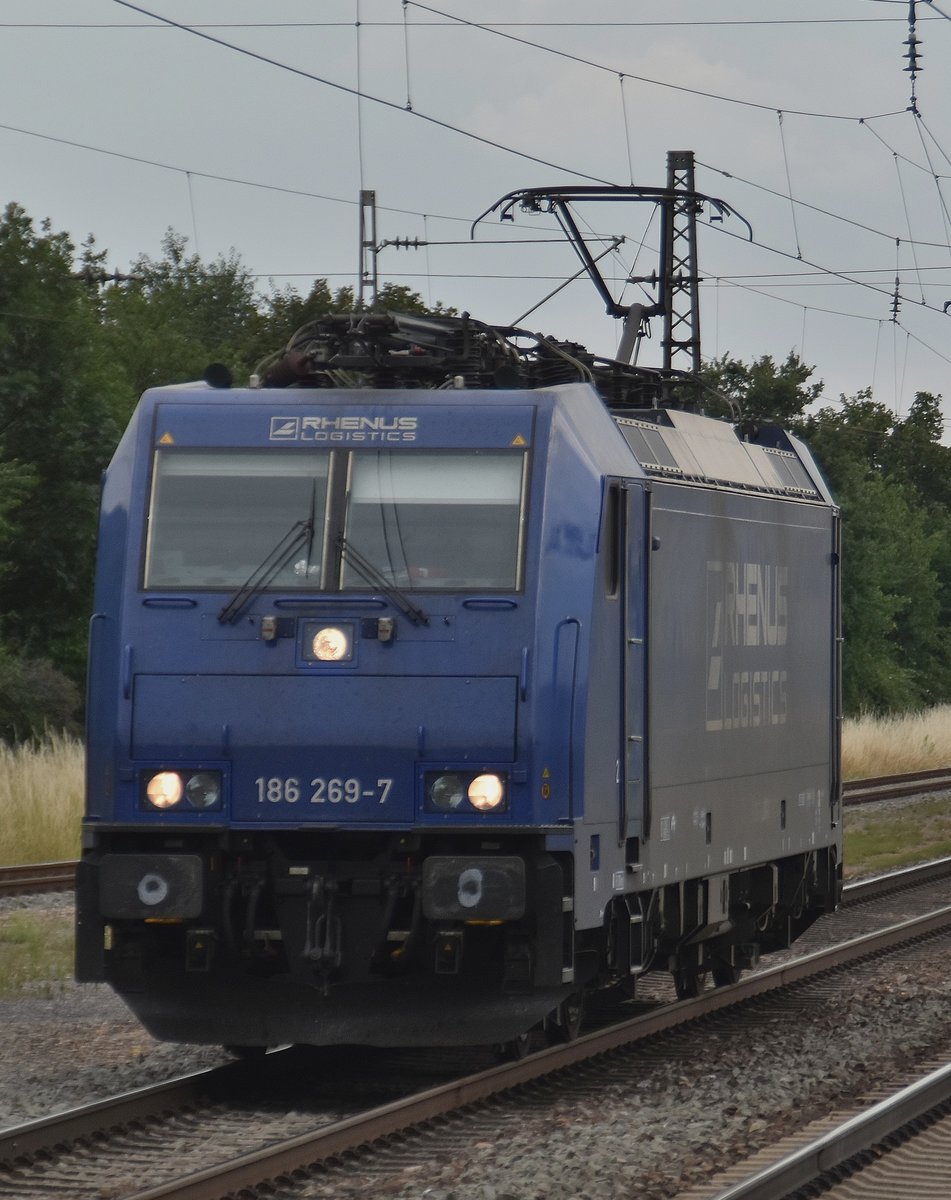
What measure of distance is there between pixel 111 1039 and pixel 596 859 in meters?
3.09

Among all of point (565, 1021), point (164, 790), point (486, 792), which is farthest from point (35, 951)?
point (486, 792)

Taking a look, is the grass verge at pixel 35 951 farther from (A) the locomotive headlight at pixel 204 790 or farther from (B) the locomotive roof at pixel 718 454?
(B) the locomotive roof at pixel 718 454

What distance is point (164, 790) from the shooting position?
9.74 metres

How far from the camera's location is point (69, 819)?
21516 millimetres

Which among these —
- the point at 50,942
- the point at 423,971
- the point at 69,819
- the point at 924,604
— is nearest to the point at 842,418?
the point at 924,604

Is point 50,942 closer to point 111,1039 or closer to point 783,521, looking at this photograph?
point 111,1039

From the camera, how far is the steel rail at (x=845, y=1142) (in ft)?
25.4

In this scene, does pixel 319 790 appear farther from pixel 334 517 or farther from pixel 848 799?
pixel 848 799

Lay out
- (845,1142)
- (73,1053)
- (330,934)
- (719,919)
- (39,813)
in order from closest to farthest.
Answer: (845,1142) < (330,934) < (73,1053) < (719,919) < (39,813)

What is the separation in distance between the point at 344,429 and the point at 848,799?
2162 cm

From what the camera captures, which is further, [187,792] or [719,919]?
[719,919]

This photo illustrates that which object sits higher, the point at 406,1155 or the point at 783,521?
the point at 783,521

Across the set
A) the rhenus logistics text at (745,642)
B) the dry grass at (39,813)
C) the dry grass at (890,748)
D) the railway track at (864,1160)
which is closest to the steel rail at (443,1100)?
the railway track at (864,1160)

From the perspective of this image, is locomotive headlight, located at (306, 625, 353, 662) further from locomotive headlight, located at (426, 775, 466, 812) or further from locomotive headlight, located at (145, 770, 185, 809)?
locomotive headlight, located at (145, 770, 185, 809)
